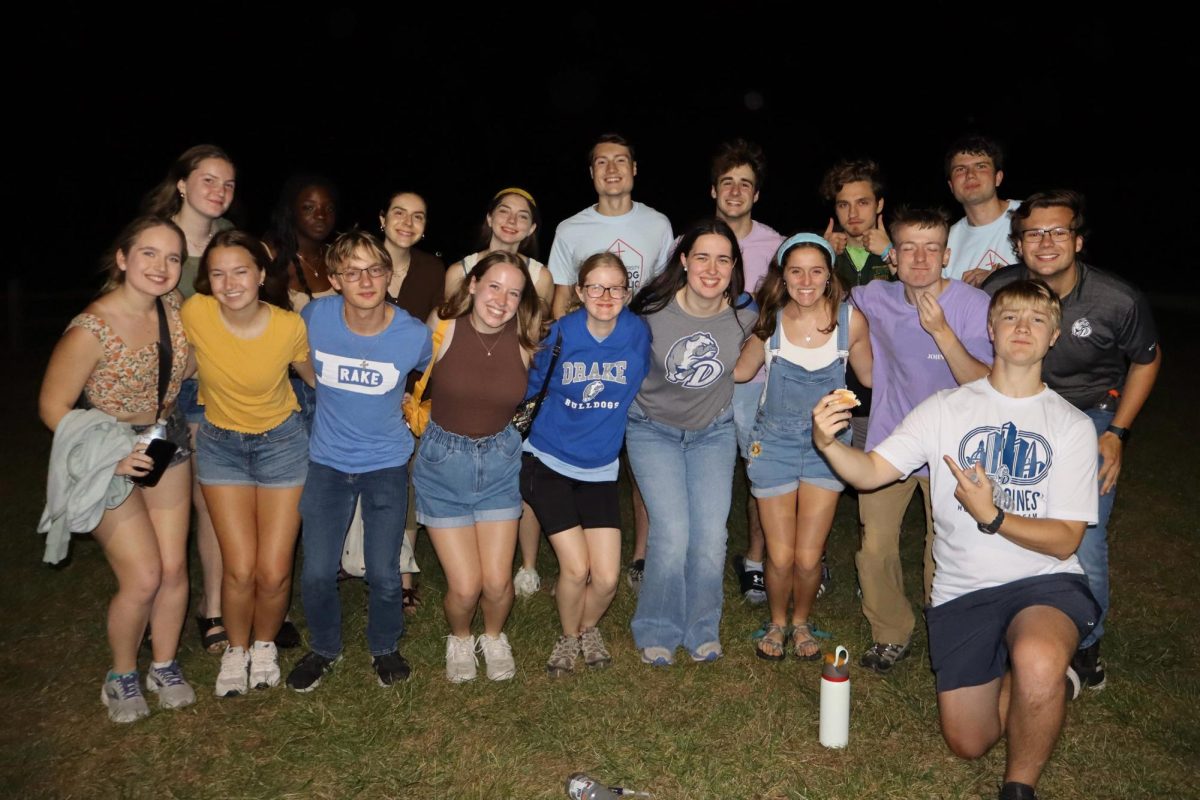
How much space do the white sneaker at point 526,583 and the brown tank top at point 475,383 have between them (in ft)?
5.52

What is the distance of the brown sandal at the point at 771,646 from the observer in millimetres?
4949

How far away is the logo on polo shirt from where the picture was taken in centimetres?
479

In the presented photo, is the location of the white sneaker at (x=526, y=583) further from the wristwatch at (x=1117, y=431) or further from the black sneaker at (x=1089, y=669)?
the wristwatch at (x=1117, y=431)

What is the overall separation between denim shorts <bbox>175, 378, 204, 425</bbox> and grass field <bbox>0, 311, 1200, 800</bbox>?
141 cm

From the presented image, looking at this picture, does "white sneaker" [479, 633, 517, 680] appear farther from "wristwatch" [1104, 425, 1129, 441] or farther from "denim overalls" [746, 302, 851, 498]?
"wristwatch" [1104, 425, 1129, 441]

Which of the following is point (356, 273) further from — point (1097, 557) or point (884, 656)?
point (1097, 557)

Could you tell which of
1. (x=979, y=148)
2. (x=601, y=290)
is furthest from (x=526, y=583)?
(x=979, y=148)

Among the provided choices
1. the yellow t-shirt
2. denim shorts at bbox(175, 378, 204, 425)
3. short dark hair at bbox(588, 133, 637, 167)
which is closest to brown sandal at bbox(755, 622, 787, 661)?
the yellow t-shirt

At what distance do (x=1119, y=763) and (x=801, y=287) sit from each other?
8.89ft

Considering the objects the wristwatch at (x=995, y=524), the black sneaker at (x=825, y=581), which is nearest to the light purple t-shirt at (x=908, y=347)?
the wristwatch at (x=995, y=524)

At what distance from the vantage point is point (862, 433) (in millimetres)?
5125

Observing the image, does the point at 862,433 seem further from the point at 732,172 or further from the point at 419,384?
the point at 419,384

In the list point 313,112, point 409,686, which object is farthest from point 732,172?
point 313,112

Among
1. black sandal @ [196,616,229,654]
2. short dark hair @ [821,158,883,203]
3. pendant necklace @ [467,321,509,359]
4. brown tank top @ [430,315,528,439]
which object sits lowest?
black sandal @ [196,616,229,654]
